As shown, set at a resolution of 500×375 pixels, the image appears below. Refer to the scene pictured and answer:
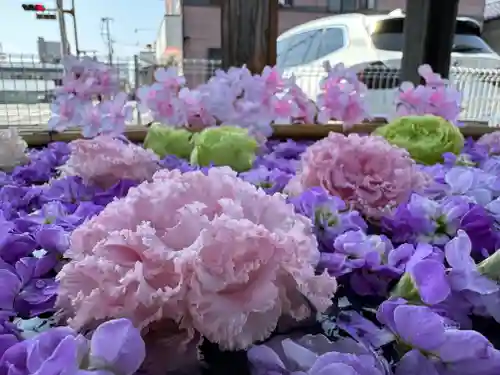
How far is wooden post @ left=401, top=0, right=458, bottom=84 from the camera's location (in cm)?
184

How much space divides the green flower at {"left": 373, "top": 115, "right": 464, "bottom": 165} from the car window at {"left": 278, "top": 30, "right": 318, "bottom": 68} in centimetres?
371

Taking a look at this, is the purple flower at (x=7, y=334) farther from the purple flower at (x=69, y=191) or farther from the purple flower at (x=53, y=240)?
the purple flower at (x=69, y=191)

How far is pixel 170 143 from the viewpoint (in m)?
0.92

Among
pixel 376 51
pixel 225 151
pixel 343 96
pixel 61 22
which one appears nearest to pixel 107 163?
pixel 225 151

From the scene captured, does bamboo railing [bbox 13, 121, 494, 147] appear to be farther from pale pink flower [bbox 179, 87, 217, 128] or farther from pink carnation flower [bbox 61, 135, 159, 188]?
pink carnation flower [bbox 61, 135, 159, 188]

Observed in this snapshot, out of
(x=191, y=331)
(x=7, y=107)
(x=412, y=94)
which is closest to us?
(x=191, y=331)

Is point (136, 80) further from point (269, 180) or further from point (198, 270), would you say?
point (198, 270)

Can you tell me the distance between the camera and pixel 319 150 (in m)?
0.52

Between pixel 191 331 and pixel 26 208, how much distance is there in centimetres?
38

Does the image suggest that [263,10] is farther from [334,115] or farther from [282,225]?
[282,225]

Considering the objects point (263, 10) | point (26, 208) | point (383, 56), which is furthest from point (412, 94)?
point (383, 56)

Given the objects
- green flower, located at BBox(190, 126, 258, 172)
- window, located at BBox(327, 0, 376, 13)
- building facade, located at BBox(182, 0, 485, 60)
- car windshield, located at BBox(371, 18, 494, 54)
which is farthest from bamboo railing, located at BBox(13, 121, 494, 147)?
window, located at BBox(327, 0, 376, 13)

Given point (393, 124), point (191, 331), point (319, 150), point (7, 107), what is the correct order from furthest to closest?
point (7, 107)
point (393, 124)
point (319, 150)
point (191, 331)

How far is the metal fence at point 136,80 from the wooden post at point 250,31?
35.1 inches
